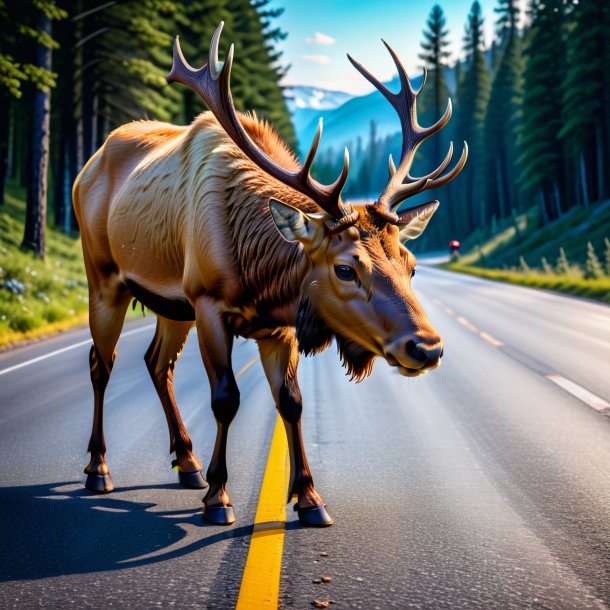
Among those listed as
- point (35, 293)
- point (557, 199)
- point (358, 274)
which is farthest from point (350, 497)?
point (557, 199)

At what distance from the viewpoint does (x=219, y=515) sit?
14.4 ft

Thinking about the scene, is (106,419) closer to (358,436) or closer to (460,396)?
(358,436)

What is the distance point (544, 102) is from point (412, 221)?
178 ft

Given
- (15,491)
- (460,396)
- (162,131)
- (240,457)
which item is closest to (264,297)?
(240,457)

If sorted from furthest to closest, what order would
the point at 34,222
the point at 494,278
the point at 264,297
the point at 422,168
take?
the point at 422,168
the point at 494,278
the point at 34,222
the point at 264,297

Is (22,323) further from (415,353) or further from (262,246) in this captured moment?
(415,353)

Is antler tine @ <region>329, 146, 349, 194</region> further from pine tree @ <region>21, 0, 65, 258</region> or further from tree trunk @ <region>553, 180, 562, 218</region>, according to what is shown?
tree trunk @ <region>553, 180, 562, 218</region>

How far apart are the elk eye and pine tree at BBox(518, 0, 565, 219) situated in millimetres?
52711

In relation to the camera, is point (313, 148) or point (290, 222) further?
point (290, 222)

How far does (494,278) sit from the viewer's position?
1545 inches

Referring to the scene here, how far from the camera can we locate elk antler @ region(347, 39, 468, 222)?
4699 millimetres

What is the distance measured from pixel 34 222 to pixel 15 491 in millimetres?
17107

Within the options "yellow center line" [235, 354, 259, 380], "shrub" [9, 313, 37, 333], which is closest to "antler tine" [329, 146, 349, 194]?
"yellow center line" [235, 354, 259, 380]

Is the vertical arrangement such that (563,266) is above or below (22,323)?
above
